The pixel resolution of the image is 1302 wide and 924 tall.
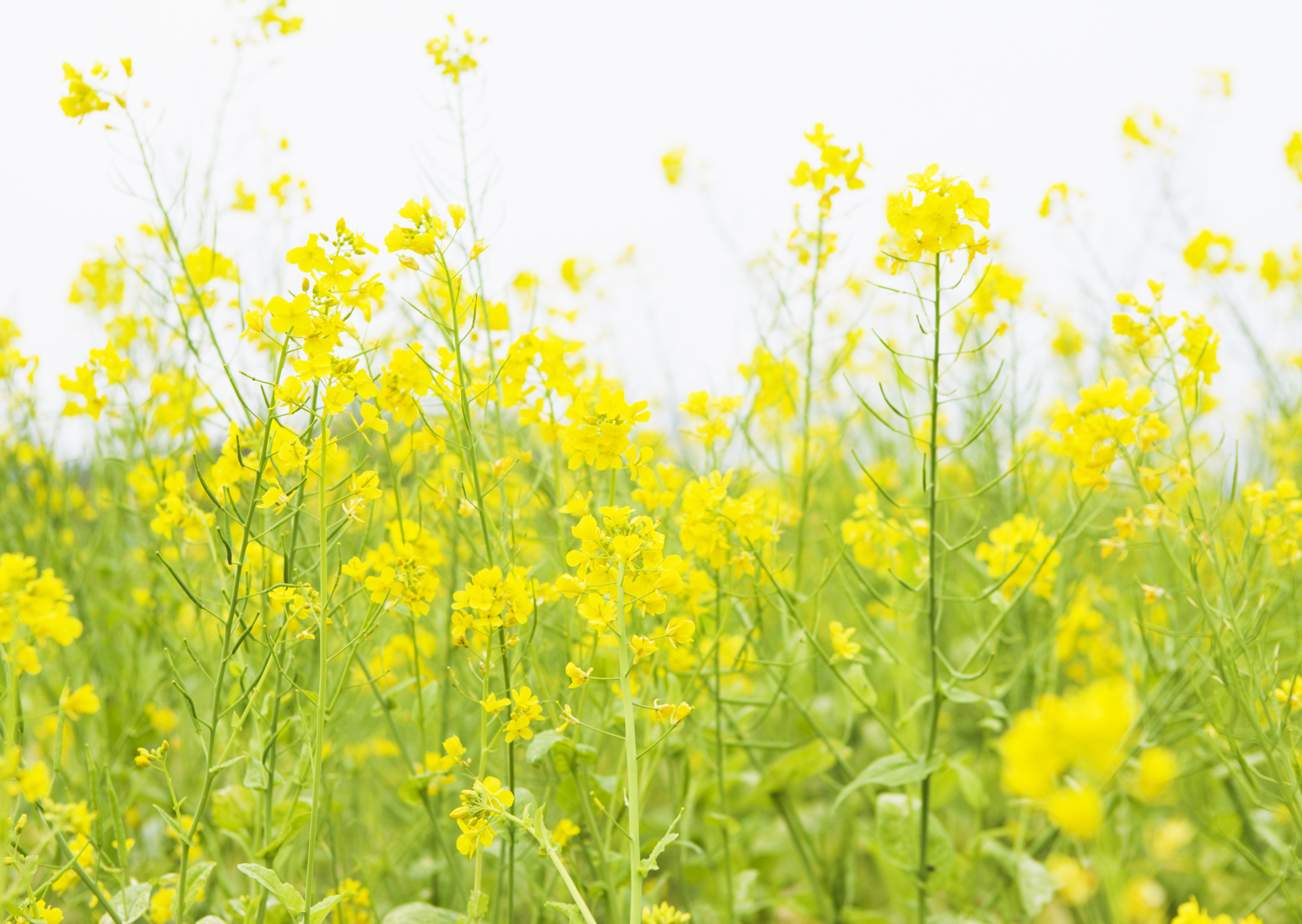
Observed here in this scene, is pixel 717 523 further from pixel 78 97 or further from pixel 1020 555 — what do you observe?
pixel 78 97

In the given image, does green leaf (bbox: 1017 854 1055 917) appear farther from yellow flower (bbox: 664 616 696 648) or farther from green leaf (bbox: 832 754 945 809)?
yellow flower (bbox: 664 616 696 648)

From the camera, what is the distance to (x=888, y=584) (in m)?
3.15

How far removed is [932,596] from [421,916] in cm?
117

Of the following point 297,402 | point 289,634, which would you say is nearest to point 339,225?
Answer: point 297,402

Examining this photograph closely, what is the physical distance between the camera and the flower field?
1.44 m

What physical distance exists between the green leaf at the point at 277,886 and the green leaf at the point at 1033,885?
63.8 inches

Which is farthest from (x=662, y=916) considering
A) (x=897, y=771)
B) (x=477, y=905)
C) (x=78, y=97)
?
(x=78, y=97)

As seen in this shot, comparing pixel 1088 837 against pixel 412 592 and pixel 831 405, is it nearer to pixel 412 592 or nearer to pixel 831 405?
pixel 412 592

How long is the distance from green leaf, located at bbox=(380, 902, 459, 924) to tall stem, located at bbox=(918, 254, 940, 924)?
0.98 meters

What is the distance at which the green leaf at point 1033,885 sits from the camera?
2.11 metres

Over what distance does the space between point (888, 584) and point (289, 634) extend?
6.91 feet

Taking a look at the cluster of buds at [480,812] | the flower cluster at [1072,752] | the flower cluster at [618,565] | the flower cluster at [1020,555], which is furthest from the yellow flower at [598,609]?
the flower cluster at [1020,555]

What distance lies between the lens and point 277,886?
4.51 feet

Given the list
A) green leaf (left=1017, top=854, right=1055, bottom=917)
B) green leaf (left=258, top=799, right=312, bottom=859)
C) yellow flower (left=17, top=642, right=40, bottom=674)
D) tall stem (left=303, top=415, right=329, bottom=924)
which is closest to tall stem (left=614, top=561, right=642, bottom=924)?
tall stem (left=303, top=415, right=329, bottom=924)
